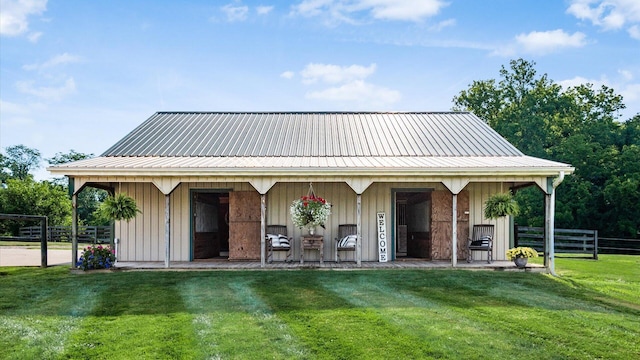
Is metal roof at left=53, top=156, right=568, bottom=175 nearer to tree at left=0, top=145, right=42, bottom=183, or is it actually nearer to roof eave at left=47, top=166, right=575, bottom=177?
roof eave at left=47, top=166, right=575, bottom=177

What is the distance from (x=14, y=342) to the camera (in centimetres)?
587

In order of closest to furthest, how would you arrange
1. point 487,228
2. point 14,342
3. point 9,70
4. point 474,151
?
point 14,342
point 487,228
point 474,151
point 9,70

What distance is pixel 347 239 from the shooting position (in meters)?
11.6

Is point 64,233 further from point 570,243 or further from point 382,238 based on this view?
point 570,243

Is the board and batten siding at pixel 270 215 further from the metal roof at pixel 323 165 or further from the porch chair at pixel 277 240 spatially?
the metal roof at pixel 323 165

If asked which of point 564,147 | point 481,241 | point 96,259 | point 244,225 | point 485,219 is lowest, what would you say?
point 96,259

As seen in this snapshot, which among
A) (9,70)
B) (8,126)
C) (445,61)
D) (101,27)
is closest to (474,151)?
(445,61)

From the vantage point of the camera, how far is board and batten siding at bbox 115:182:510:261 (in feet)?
40.8

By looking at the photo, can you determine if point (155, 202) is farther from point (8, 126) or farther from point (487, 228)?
point (8, 126)

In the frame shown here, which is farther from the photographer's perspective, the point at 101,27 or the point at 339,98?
the point at 339,98

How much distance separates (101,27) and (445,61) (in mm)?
11281

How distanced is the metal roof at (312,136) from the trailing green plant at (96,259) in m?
2.83

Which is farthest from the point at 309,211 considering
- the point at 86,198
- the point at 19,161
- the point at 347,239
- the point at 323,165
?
the point at 19,161

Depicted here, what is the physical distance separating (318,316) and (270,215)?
5.86 metres
